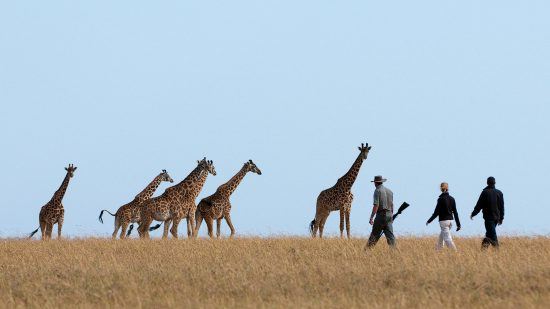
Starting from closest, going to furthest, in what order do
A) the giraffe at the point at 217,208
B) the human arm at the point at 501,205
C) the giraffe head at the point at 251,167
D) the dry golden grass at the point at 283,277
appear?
the dry golden grass at the point at 283,277, the human arm at the point at 501,205, the giraffe at the point at 217,208, the giraffe head at the point at 251,167

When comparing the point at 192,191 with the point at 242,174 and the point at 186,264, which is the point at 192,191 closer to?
the point at 242,174

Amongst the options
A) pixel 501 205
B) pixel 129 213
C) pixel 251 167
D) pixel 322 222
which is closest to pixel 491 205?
pixel 501 205

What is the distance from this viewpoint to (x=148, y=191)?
2777cm

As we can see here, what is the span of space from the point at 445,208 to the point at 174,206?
31.6ft

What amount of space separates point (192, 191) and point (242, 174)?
1.93 meters

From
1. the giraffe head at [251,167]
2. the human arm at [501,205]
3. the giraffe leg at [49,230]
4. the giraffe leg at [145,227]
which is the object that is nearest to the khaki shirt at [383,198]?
the human arm at [501,205]

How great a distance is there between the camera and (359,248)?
2075 cm

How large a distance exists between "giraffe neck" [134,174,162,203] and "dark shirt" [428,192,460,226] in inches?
433

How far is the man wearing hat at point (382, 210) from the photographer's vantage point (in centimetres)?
1878

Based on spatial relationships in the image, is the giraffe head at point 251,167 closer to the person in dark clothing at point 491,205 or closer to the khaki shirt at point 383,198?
the khaki shirt at point 383,198

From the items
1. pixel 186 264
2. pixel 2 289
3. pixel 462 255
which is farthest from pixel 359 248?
pixel 2 289

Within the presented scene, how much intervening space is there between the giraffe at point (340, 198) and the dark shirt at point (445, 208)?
6.93 meters

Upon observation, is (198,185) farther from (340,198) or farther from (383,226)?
(383,226)

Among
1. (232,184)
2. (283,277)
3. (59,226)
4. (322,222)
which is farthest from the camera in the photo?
(59,226)
